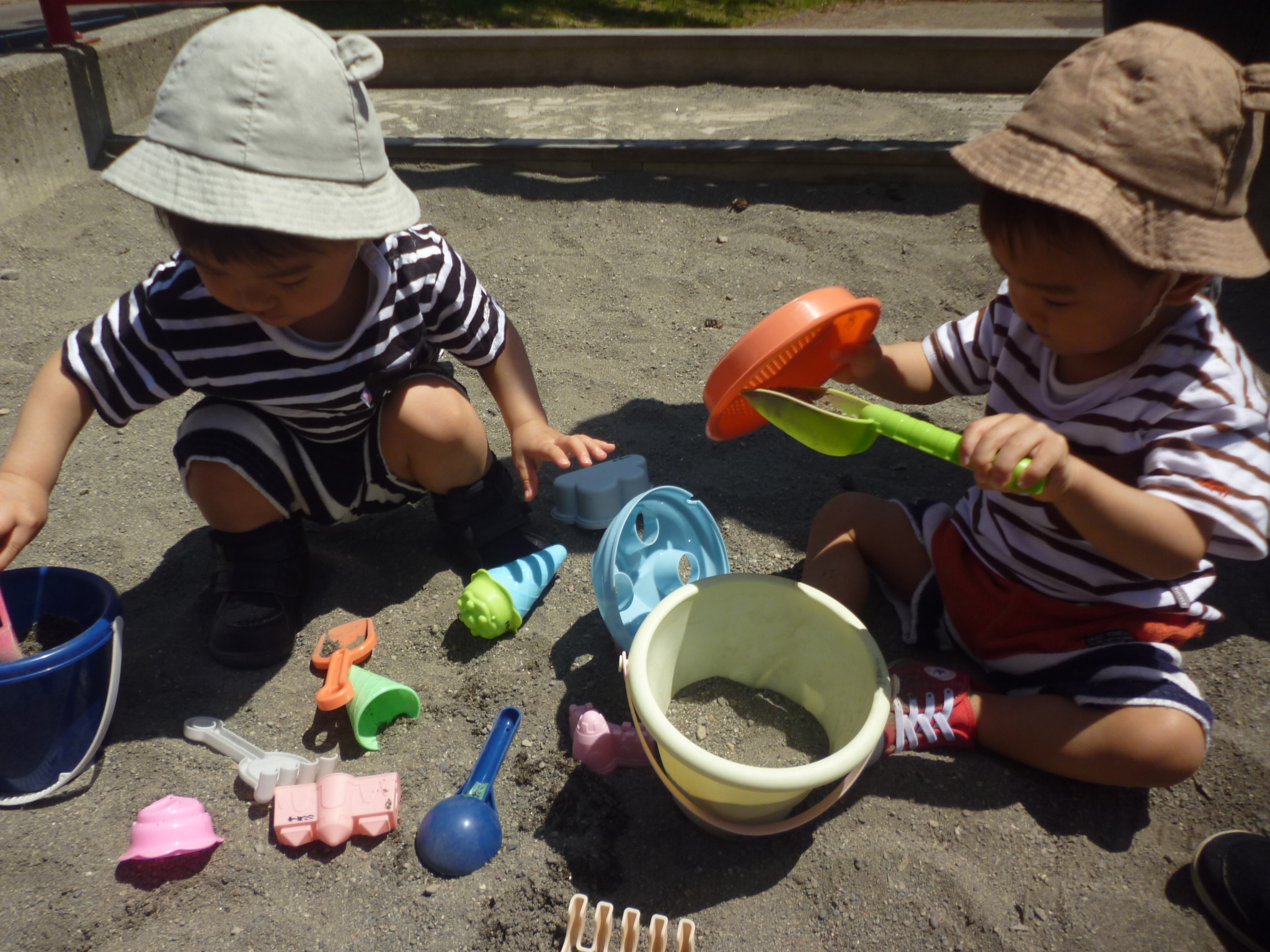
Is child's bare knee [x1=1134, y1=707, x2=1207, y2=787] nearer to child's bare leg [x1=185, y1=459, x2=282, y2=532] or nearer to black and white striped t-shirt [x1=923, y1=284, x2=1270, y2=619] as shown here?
black and white striped t-shirt [x1=923, y1=284, x2=1270, y2=619]

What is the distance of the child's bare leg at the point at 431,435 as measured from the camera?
1455 millimetres

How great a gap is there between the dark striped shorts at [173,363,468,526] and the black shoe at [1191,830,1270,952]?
1.32m

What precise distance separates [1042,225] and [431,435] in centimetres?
97

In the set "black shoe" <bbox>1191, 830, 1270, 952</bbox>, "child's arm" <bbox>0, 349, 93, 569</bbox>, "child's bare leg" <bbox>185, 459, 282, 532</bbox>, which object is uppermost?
"child's arm" <bbox>0, 349, 93, 569</bbox>

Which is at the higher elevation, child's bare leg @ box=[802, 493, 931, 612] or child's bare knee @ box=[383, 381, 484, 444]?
child's bare knee @ box=[383, 381, 484, 444]

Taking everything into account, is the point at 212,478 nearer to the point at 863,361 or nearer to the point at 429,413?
the point at 429,413

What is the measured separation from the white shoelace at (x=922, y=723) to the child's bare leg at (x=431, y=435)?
828 millimetres

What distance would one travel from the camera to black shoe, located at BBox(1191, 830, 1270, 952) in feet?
3.44

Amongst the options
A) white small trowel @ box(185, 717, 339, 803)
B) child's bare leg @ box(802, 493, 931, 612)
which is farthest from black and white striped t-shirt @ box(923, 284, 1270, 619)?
white small trowel @ box(185, 717, 339, 803)

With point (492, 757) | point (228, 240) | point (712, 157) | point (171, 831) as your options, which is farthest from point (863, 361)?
point (712, 157)

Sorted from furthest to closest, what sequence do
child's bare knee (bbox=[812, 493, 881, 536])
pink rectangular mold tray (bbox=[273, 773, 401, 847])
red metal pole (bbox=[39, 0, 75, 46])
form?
red metal pole (bbox=[39, 0, 75, 46]), child's bare knee (bbox=[812, 493, 881, 536]), pink rectangular mold tray (bbox=[273, 773, 401, 847])

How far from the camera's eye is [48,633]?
1293 mm

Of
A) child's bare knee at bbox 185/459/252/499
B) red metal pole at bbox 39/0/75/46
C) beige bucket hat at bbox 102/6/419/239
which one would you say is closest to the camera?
beige bucket hat at bbox 102/6/419/239

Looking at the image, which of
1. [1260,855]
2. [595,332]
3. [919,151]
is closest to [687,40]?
[919,151]
